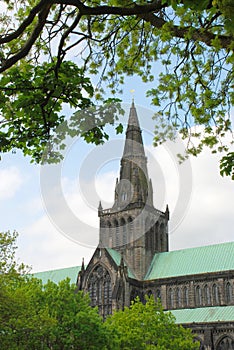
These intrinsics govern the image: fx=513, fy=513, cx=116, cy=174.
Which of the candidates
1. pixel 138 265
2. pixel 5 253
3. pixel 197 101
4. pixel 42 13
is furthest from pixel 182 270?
pixel 42 13

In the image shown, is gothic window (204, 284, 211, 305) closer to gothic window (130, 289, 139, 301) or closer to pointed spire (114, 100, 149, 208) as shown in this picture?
gothic window (130, 289, 139, 301)

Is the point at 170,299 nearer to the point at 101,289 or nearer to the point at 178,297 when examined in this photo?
the point at 178,297

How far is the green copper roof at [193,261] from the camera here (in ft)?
224

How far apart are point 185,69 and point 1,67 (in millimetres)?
5494

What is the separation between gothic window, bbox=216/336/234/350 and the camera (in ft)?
194

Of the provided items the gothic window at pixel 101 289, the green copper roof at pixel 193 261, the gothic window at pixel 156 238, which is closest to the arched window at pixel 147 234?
the gothic window at pixel 156 238

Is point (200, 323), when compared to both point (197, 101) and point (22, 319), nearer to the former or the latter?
point (22, 319)

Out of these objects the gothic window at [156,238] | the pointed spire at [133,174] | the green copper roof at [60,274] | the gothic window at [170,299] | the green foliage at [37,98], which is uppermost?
the pointed spire at [133,174]

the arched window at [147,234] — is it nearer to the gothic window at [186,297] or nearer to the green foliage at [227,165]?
the gothic window at [186,297]

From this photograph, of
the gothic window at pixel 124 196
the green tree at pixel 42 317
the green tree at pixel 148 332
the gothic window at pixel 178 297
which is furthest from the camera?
the gothic window at pixel 124 196

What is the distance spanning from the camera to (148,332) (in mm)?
43656

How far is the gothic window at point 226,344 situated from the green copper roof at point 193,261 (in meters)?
9.72

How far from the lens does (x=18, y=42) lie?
14789 millimetres

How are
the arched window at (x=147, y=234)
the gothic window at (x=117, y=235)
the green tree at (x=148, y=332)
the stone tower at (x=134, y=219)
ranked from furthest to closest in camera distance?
the gothic window at (x=117, y=235) → the arched window at (x=147, y=234) → the stone tower at (x=134, y=219) → the green tree at (x=148, y=332)
